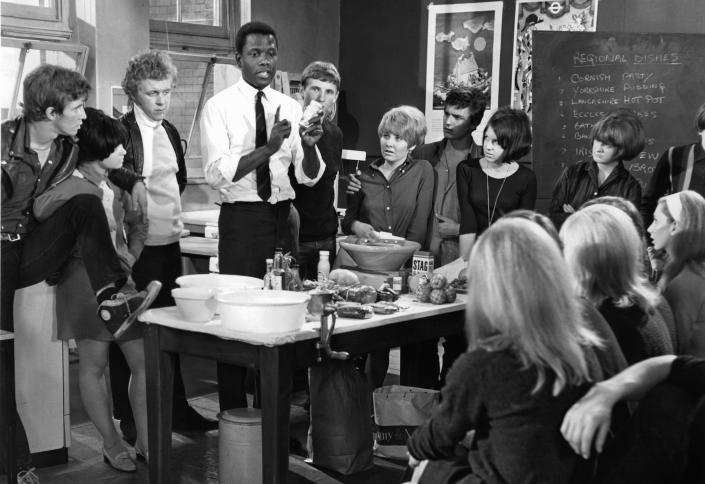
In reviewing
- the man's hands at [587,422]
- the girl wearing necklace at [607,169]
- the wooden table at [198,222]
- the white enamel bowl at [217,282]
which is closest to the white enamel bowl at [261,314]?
the white enamel bowl at [217,282]

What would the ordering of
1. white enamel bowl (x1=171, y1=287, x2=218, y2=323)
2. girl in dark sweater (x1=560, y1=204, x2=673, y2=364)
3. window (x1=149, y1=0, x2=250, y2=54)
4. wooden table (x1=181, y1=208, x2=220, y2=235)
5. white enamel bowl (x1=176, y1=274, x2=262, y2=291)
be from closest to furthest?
girl in dark sweater (x1=560, y1=204, x2=673, y2=364), white enamel bowl (x1=171, y1=287, x2=218, y2=323), white enamel bowl (x1=176, y1=274, x2=262, y2=291), wooden table (x1=181, y1=208, x2=220, y2=235), window (x1=149, y1=0, x2=250, y2=54)

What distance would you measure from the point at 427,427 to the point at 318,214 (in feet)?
8.00

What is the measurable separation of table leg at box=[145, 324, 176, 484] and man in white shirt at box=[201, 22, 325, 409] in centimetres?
73

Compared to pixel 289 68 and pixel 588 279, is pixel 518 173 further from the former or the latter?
pixel 289 68

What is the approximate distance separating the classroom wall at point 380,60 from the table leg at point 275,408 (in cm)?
420

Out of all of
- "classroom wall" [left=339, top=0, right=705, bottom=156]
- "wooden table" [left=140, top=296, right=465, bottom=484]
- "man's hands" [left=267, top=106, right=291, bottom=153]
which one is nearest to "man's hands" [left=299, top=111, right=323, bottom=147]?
"man's hands" [left=267, top=106, right=291, bottom=153]

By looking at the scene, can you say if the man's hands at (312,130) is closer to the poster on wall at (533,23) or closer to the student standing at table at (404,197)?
the student standing at table at (404,197)

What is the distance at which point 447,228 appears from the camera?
4.84 metres

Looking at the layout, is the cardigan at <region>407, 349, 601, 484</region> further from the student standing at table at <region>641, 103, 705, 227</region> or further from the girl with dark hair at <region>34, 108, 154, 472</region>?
the student standing at table at <region>641, 103, 705, 227</region>

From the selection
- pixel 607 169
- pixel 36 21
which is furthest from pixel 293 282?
pixel 36 21

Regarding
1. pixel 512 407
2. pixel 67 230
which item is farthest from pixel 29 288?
pixel 512 407

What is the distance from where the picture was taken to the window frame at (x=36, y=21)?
556 cm

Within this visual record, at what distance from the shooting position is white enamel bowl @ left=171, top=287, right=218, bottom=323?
10.6ft

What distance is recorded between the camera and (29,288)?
3760 mm
